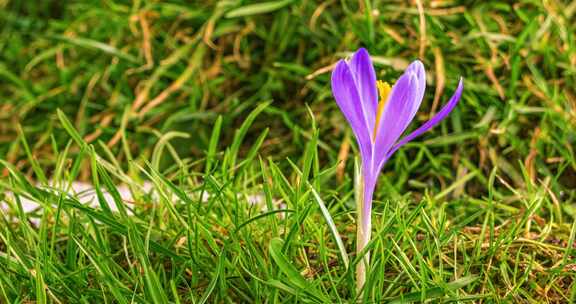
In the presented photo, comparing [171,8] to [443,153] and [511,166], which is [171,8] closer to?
[443,153]

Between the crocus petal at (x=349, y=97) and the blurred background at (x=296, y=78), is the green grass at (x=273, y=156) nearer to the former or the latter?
the blurred background at (x=296, y=78)

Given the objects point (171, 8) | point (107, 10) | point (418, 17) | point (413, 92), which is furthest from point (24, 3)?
point (413, 92)

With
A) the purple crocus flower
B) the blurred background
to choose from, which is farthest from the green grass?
the purple crocus flower

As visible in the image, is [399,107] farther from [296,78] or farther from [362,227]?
[296,78]

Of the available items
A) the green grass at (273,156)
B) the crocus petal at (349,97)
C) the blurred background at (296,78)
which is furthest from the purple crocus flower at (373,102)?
the blurred background at (296,78)

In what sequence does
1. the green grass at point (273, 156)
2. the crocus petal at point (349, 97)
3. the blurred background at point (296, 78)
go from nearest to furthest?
the crocus petal at point (349, 97) → the green grass at point (273, 156) → the blurred background at point (296, 78)

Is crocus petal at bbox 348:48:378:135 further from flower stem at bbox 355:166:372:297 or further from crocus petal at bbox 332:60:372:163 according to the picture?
flower stem at bbox 355:166:372:297

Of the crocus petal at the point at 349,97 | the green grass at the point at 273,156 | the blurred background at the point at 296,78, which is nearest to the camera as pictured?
the crocus petal at the point at 349,97

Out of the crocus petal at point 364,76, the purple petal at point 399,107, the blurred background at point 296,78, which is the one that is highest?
Answer: the crocus petal at point 364,76
